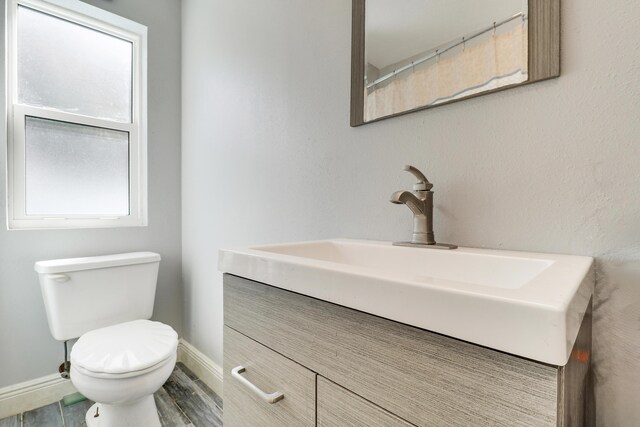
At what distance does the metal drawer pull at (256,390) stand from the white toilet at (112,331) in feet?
2.07

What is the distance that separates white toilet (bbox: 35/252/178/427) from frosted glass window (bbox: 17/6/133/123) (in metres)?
0.84

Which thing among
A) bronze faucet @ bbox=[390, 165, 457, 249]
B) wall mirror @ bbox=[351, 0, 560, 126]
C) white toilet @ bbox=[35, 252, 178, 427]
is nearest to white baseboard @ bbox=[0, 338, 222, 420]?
white toilet @ bbox=[35, 252, 178, 427]

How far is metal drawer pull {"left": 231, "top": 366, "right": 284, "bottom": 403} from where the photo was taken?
0.61m

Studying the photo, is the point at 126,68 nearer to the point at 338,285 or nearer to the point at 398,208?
the point at 398,208

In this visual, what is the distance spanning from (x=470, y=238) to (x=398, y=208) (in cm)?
21

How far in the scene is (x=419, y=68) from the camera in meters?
0.88

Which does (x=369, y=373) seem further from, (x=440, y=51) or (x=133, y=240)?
(x=133, y=240)

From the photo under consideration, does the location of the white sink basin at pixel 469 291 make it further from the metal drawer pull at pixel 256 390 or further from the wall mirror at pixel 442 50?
the wall mirror at pixel 442 50

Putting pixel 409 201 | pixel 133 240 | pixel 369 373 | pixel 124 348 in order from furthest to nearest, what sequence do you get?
1. pixel 133 240
2. pixel 124 348
3. pixel 409 201
4. pixel 369 373

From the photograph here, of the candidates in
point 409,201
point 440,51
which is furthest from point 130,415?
point 440,51

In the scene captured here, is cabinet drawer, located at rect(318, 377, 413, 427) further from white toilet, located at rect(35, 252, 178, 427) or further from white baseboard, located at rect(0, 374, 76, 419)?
white baseboard, located at rect(0, 374, 76, 419)

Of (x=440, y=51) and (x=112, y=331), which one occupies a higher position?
(x=440, y=51)

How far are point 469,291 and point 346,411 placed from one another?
0.96 ft

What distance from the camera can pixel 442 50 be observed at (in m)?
0.83
